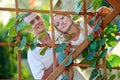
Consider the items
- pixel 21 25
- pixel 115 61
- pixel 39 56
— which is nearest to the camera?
Answer: pixel 21 25

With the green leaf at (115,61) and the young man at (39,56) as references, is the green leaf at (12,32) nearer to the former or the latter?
the young man at (39,56)

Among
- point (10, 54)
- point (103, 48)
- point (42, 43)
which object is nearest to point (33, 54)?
point (42, 43)

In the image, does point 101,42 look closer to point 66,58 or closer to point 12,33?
point 66,58

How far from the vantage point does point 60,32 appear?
1298 millimetres

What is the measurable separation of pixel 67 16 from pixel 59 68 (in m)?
0.20

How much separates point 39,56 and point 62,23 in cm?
32

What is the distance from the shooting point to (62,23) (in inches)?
50.6

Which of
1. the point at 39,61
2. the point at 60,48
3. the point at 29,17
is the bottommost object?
the point at 39,61

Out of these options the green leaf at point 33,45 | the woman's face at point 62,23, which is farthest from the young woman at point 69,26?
the green leaf at point 33,45

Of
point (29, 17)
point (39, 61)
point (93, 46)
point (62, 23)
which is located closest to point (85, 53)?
point (93, 46)

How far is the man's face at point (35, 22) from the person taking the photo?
125 cm

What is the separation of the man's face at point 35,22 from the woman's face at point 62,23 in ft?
0.18

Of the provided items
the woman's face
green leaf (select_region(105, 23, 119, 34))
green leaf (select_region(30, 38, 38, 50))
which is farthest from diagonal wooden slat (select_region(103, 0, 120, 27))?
green leaf (select_region(30, 38, 38, 50))

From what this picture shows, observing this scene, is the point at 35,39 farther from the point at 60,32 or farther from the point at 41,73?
the point at 41,73
